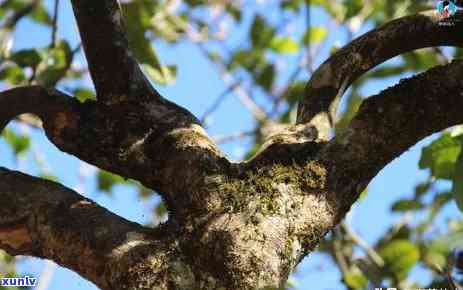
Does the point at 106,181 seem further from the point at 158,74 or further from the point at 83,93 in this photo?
the point at 158,74

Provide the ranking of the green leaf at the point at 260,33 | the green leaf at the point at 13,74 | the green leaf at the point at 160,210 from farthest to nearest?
1. the green leaf at the point at 260,33
2. the green leaf at the point at 160,210
3. the green leaf at the point at 13,74

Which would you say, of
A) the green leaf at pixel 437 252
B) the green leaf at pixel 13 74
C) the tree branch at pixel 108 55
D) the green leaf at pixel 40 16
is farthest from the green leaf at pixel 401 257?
the green leaf at pixel 40 16

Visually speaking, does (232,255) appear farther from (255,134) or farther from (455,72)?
(255,134)

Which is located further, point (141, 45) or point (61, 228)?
point (141, 45)

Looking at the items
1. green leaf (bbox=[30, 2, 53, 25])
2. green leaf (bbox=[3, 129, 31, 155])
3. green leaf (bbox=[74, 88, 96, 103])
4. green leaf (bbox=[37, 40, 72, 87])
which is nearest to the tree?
green leaf (bbox=[37, 40, 72, 87])

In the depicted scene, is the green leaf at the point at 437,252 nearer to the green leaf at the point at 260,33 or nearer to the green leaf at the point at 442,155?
the green leaf at the point at 442,155

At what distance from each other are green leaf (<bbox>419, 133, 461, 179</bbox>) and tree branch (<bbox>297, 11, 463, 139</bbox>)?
524 millimetres

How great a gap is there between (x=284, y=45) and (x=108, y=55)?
2494mm

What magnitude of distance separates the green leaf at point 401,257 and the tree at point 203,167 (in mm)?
306

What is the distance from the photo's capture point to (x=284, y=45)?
4152 millimetres

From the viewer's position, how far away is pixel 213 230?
1.41m

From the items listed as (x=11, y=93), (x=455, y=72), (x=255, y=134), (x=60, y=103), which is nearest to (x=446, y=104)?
(x=455, y=72)

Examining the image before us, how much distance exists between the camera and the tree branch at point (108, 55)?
1.77 m

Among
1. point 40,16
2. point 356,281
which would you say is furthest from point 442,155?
point 40,16
